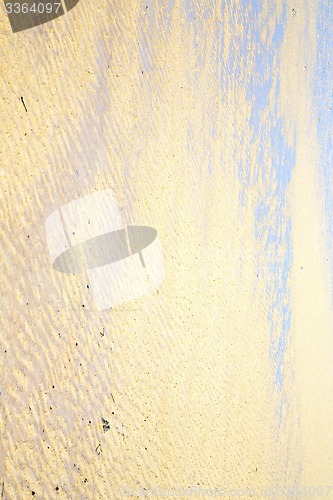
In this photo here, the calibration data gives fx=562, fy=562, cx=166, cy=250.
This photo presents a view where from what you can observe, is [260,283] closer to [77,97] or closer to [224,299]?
[224,299]

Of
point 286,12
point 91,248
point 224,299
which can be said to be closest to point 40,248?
point 91,248

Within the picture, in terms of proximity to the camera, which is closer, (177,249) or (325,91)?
(177,249)

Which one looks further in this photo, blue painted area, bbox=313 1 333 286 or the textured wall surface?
blue painted area, bbox=313 1 333 286

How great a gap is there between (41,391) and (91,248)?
6 centimetres

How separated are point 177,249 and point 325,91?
0.66 feet

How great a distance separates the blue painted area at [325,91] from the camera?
0.40 m

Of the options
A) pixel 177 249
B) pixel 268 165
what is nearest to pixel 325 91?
pixel 268 165

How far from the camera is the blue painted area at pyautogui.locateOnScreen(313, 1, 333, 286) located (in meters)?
0.40

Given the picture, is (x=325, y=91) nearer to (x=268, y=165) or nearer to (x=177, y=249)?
(x=268, y=165)

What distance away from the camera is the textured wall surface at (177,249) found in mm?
198

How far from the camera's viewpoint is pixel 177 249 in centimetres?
28

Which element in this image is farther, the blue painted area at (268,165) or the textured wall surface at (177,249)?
the blue painted area at (268,165)

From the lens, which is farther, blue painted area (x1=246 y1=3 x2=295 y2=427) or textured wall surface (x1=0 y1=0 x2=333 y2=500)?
blue painted area (x1=246 y1=3 x2=295 y2=427)

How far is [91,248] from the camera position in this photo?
8.8 inches
